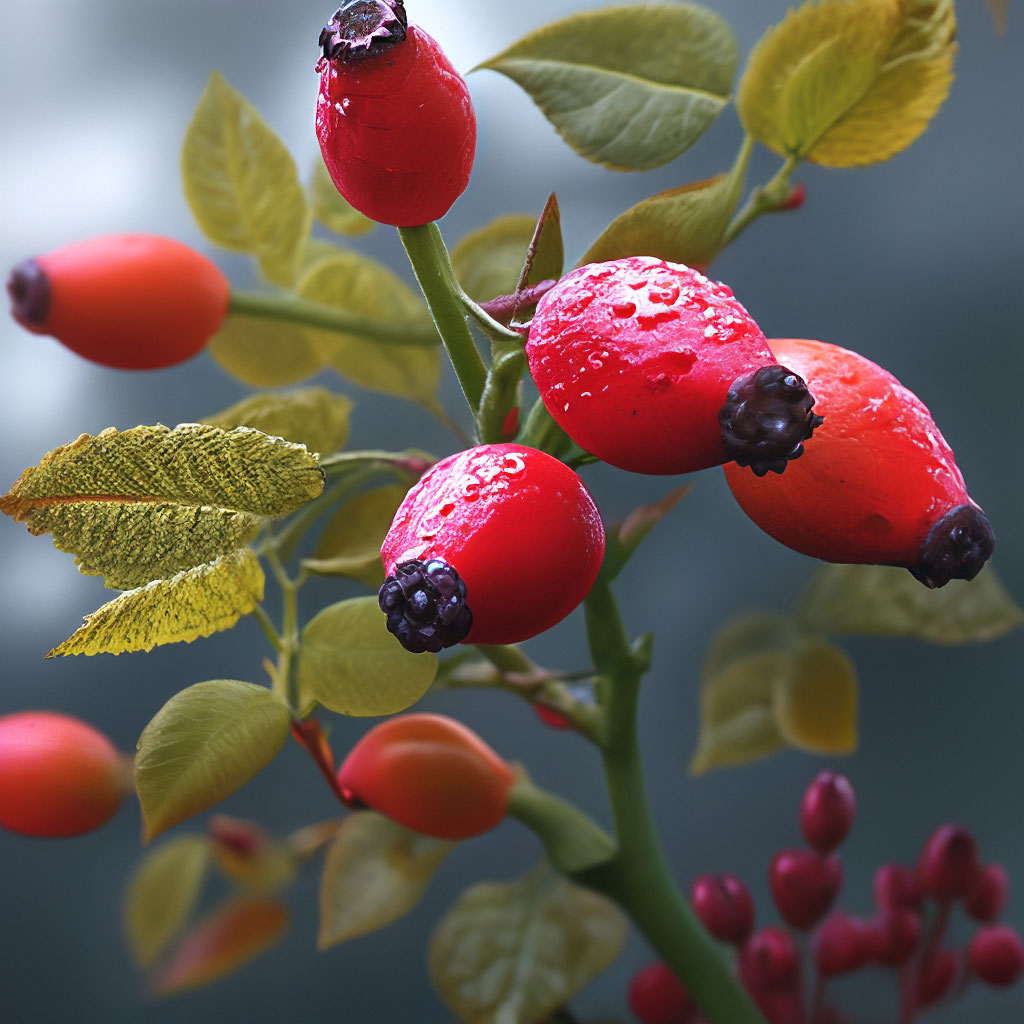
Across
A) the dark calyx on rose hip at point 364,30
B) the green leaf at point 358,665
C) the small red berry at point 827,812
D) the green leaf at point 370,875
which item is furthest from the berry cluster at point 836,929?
the dark calyx on rose hip at point 364,30

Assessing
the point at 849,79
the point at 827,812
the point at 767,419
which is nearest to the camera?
the point at 767,419

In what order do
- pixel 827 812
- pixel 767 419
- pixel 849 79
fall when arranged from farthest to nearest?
pixel 827 812
pixel 849 79
pixel 767 419

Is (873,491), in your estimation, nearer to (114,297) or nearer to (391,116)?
(391,116)

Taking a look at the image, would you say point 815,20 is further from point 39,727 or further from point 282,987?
point 282,987

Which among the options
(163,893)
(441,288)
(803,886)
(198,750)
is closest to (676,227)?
(441,288)

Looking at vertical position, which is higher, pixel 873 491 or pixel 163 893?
pixel 873 491

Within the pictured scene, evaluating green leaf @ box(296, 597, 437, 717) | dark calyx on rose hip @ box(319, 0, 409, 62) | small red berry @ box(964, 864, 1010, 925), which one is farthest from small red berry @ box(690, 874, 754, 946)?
dark calyx on rose hip @ box(319, 0, 409, 62)

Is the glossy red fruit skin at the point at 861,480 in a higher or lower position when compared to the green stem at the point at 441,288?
lower

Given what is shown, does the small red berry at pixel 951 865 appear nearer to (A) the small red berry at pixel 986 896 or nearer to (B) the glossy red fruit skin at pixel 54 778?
(A) the small red berry at pixel 986 896
